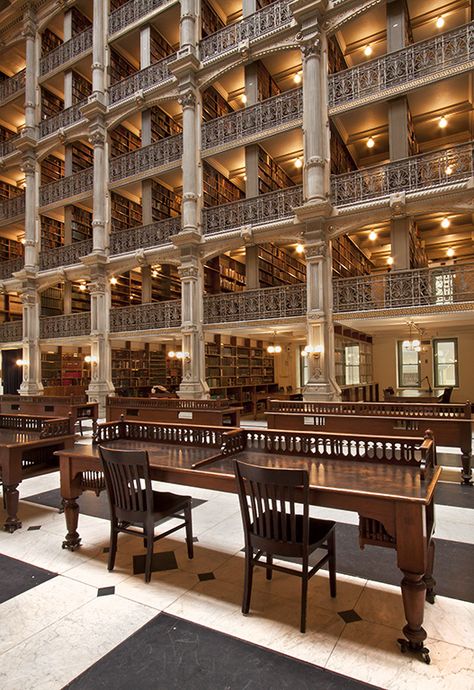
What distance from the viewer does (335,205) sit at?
905cm

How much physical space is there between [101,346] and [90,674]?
11.1 meters

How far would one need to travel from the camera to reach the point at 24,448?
382 centimetres

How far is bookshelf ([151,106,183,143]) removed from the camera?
486 inches

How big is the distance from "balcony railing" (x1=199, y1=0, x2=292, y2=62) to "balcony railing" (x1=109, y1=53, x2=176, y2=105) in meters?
1.15

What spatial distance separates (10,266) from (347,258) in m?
12.3

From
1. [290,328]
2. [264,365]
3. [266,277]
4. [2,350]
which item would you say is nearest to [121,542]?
[290,328]

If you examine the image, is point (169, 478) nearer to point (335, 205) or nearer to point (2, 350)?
point (335, 205)

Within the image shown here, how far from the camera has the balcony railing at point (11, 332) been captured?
15.1 meters

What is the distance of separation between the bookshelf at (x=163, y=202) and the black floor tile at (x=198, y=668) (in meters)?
11.7

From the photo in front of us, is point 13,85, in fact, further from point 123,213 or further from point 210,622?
point 210,622

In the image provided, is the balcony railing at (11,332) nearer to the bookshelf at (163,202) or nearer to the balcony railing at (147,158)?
the balcony railing at (147,158)

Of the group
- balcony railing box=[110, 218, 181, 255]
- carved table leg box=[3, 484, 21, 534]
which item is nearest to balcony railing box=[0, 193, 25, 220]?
balcony railing box=[110, 218, 181, 255]

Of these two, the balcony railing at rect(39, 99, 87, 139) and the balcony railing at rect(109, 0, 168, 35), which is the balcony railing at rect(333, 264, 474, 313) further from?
the balcony railing at rect(39, 99, 87, 139)

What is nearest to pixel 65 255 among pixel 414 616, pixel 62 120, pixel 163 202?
pixel 163 202
